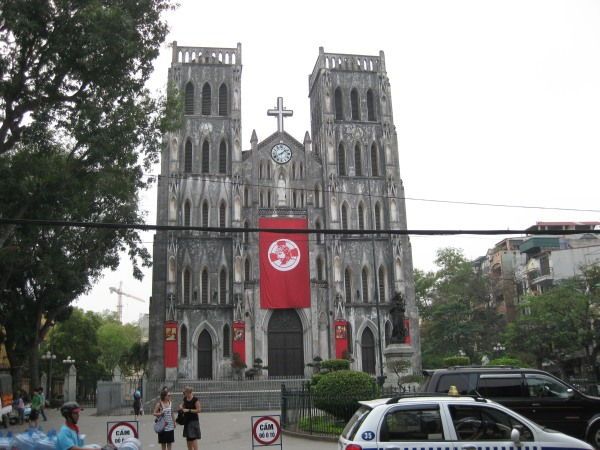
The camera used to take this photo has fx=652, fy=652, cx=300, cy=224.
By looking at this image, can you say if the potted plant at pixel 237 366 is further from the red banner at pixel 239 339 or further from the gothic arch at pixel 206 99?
the gothic arch at pixel 206 99

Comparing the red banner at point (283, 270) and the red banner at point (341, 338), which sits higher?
the red banner at point (283, 270)

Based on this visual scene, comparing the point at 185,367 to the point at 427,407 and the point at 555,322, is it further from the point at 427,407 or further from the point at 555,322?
the point at 427,407

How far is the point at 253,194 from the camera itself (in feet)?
135

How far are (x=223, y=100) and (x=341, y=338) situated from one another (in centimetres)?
1754

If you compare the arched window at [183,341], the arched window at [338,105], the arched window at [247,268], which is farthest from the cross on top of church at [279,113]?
the arched window at [183,341]

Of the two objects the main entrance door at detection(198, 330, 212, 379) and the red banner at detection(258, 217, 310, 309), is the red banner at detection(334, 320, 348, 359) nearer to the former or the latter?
the red banner at detection(258, 217, 310, 309)

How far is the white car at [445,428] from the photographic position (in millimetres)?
7617

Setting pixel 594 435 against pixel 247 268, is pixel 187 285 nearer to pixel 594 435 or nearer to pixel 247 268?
pixel 247 268

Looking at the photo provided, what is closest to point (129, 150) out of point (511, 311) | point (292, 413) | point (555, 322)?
point (292, 413)

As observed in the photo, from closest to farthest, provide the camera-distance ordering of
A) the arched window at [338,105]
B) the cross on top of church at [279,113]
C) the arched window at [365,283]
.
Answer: the arched window at [365,283], the cross on top of church at [279,113], the arched window at [338,105]

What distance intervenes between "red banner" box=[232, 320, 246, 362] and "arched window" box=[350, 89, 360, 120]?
16298 mm

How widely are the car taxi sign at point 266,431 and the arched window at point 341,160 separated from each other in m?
32.8

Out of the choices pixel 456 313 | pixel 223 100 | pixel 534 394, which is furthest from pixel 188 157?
pixel 534 394

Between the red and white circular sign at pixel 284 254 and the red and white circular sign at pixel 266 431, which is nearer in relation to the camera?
the red and white circular sign at pixel 266 431
